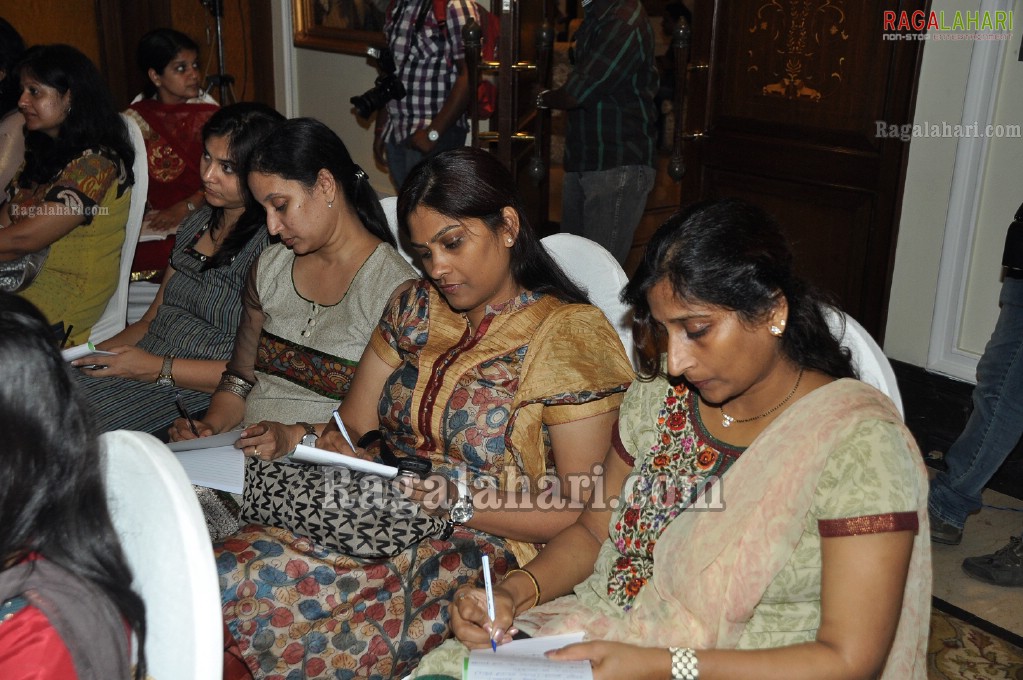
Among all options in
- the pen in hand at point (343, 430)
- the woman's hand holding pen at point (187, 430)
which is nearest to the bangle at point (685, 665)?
the pen in hand at point (343, 430)

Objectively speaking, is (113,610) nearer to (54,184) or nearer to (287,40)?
(54,184)

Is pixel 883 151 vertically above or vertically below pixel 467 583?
above

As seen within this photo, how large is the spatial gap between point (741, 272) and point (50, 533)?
92 centimetres

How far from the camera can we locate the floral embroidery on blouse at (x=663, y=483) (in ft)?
4.85

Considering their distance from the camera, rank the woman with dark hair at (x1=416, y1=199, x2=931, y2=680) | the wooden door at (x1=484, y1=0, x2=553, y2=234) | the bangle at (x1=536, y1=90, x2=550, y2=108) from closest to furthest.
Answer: the woman with dark hair at (x1=416, y1=199, x2=931, y2=680), the wooden door at (x1=484, y1=0, x2=553, y2=234), the bangle at (x1=536, y1=90, x2=550, y2=108)

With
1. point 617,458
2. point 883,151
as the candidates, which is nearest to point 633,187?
point 883,151

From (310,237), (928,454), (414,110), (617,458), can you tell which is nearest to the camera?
(617,458)

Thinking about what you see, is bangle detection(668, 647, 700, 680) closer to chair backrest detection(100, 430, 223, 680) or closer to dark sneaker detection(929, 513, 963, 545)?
chair backrest detection(100, 430, 223, 680)

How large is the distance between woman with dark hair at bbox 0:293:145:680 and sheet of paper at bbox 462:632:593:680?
0.44 metres

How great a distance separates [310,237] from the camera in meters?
2.24

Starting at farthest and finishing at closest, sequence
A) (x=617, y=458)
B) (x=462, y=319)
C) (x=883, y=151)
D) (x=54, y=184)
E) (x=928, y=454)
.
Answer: (x=883, y=151) < (x=928, y=454) < (x=54, y=184) < (x=462, y=319) < (x=617, y=458)

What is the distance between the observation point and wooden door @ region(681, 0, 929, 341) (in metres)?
3.50

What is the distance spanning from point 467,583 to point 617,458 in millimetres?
342

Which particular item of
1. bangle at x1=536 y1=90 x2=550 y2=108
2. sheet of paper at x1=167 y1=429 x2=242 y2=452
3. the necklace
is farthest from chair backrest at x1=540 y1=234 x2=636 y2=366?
bangle at x1=536 y1=90 x2=550 y2=108
